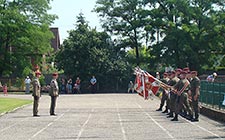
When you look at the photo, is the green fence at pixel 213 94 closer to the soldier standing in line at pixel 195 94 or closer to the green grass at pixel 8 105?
the soldier standing in line at pixel 195 94

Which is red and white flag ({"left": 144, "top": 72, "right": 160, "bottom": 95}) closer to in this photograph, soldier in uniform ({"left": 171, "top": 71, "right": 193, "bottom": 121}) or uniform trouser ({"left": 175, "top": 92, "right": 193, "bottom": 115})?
soldier in uniform ({"left": 171, "top": 71, "right": 193, "bottom": 121})

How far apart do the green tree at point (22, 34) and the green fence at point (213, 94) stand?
3647cm

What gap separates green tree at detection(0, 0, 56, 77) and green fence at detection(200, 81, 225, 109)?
36470mm

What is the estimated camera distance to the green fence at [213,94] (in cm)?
2216

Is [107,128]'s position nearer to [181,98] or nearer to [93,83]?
[181,98]

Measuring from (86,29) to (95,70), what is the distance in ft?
17.3

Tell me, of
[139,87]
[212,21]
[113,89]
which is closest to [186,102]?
[139,87]

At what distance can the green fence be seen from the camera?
2216 cm

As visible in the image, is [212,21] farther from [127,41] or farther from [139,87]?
[139,87]

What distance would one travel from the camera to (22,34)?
61.0 metres

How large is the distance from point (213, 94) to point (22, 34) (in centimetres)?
4007

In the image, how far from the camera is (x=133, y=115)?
928 inches

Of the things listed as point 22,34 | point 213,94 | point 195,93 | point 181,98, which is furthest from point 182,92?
point 22,34

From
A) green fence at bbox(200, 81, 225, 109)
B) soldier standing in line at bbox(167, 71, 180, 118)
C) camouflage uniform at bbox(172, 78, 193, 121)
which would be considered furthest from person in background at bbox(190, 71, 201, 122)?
green fence at bbox(200, 81, 225, 109)
